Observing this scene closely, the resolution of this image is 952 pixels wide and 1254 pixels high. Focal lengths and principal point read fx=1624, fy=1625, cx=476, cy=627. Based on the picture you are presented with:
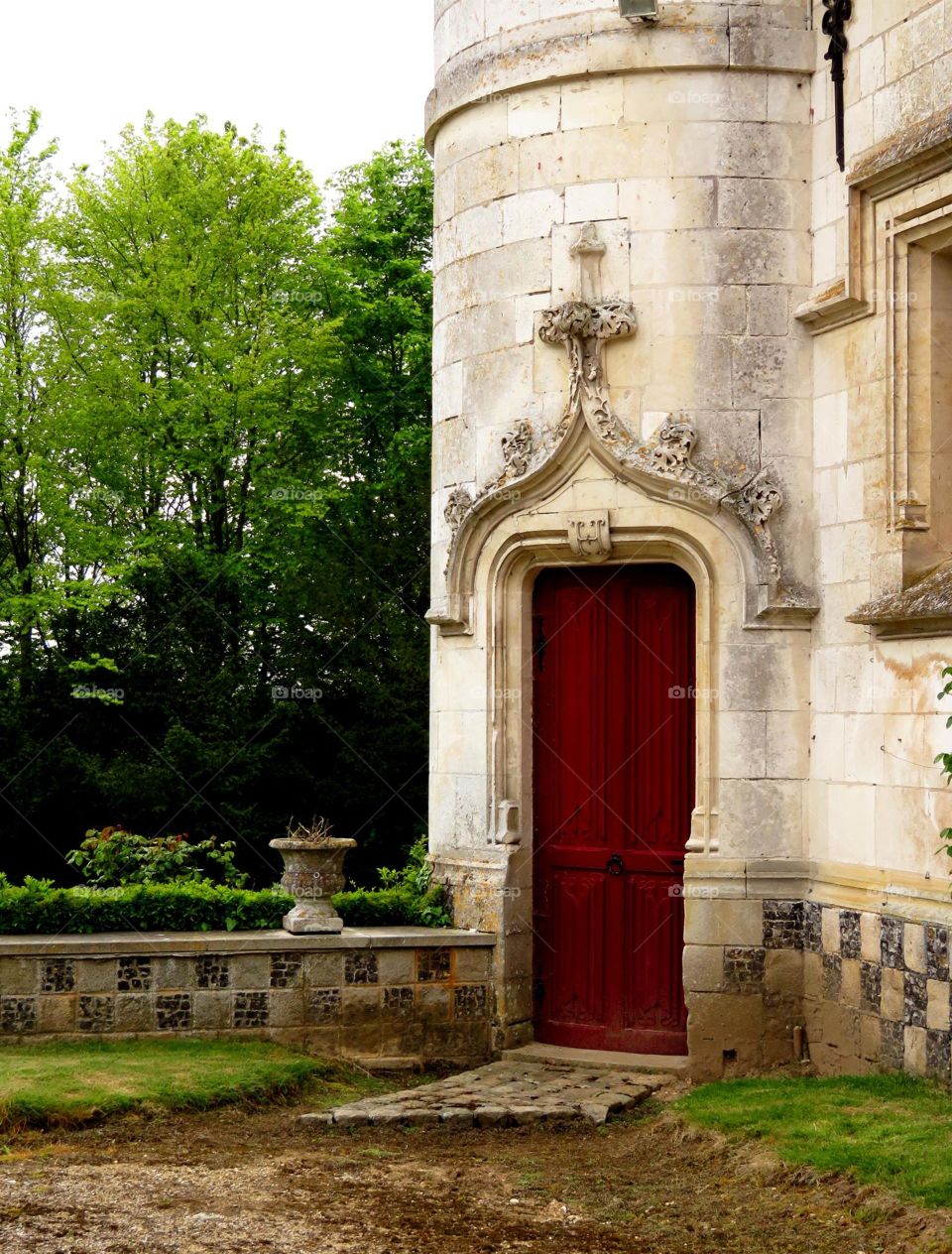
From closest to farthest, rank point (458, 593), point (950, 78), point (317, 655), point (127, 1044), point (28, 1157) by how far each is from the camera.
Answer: point (28, 1157) < point (950, 78) < point (127, 1044) < point (458, 593) < point (317, 655)

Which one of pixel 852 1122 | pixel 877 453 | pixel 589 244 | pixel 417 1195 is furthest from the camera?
pixel 589 244

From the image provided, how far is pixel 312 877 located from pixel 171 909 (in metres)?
0.93

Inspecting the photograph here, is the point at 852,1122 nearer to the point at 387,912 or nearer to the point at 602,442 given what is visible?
the point at 387,912

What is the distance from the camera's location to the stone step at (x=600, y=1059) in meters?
9.91

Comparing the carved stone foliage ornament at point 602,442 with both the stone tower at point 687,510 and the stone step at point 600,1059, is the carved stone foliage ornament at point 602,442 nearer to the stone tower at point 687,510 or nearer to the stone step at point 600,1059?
the stone tower at point 687,510

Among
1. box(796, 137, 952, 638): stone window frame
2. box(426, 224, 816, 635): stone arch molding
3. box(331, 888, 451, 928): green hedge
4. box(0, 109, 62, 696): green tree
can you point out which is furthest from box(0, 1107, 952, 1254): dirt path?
box(0, 109, 62, 696): green tree

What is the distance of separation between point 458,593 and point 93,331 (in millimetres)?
12379

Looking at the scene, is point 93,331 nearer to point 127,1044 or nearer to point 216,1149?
point 127,1044

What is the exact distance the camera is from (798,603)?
9.76m

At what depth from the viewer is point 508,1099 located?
912 cm

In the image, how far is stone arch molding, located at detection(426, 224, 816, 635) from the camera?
9.83m

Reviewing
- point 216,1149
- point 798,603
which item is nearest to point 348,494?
point 798,603

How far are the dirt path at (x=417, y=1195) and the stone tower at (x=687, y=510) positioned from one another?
176cm

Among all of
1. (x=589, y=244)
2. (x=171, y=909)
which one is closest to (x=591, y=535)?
(x=589, y=244)
